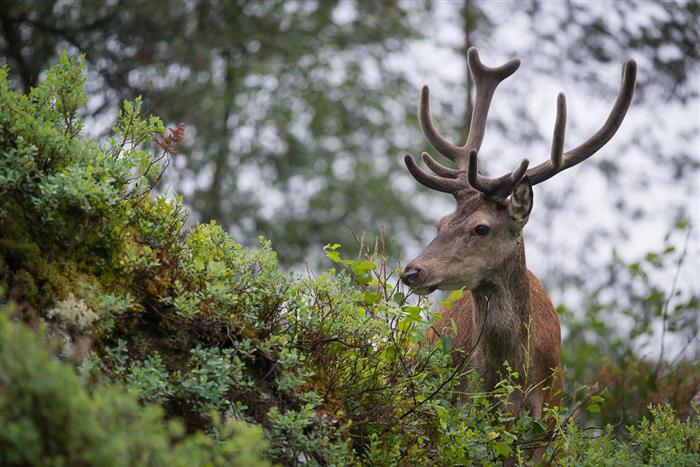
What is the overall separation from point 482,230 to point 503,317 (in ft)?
1.85

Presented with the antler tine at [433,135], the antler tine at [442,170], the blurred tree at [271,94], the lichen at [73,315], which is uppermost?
the blurred tree at [271,94]

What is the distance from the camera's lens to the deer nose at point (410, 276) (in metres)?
5.89

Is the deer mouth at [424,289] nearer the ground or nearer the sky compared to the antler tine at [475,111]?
nearer the ground

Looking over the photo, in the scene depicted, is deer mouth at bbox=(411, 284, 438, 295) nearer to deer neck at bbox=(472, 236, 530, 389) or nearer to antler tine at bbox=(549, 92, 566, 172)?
deer neck at bbox=(472, 236, 530, 389)

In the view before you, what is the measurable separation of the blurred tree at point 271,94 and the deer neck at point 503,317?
26.0 ft

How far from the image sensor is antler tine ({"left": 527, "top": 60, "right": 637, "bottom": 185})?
20.2 feet

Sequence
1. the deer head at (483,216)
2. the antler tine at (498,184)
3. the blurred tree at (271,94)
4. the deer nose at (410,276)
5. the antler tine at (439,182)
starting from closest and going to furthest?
1. the deer nose at (410,276)
2. the deer head at (483,216)
3. the antler tine at (498,184)
4. the antler tine at (439,182)
5. the blurred tree at (271,94)

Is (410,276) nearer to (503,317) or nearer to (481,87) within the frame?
(503,317)

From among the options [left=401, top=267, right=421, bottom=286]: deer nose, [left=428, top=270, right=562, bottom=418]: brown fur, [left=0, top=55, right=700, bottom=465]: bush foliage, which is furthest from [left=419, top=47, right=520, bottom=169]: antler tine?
[left=0, top=55, right=700, bottom=465]: bush foliage

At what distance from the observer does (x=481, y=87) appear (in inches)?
288

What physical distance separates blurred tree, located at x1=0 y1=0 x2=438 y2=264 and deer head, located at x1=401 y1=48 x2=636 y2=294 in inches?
300

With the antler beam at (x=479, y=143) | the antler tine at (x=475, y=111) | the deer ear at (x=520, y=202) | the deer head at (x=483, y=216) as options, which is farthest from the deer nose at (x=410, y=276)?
the antler tine at (x=475, y=111)

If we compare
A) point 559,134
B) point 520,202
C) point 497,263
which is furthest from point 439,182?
point 559,134

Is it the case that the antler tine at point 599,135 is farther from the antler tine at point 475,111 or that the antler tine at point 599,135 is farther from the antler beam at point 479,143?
the antler tine at point 475,111
